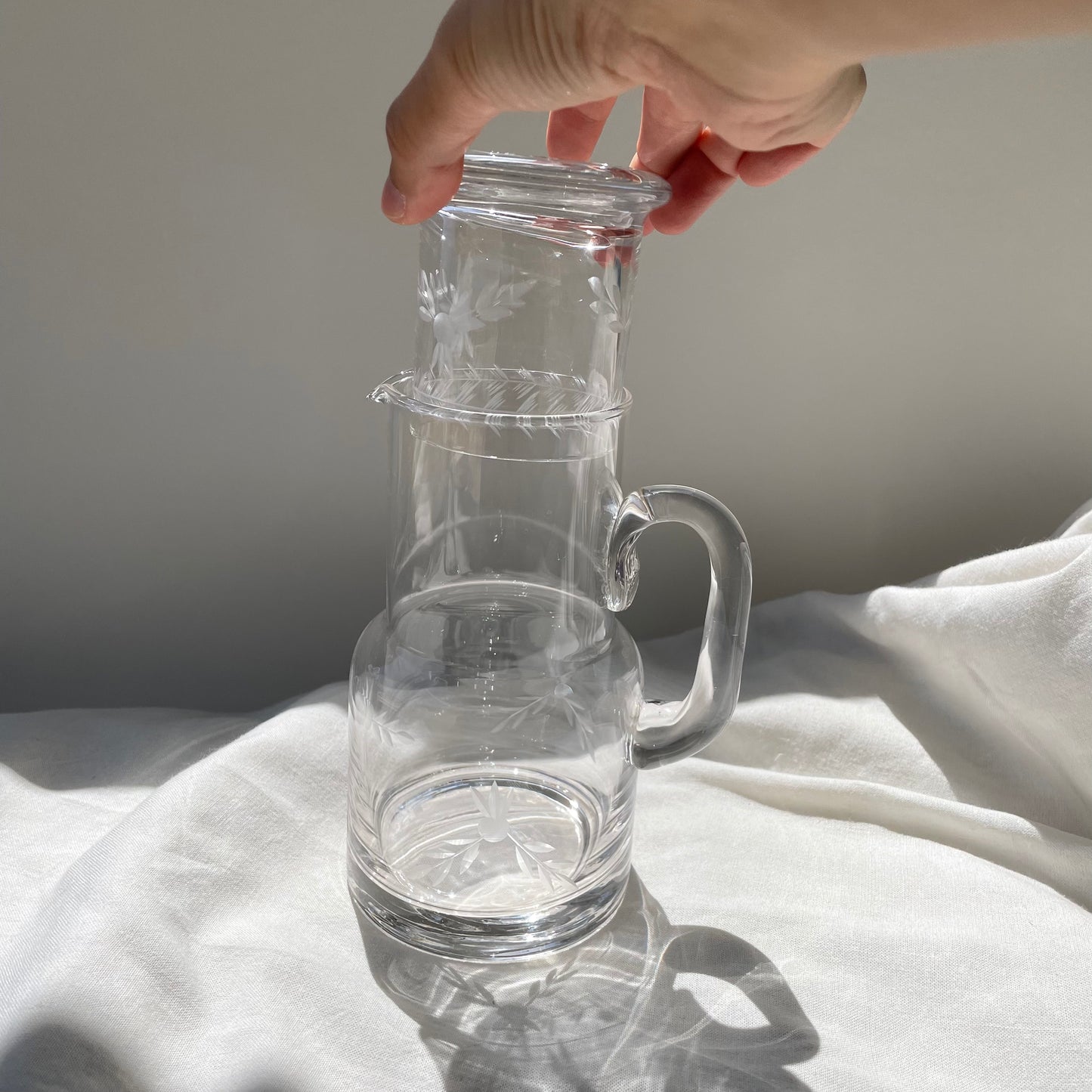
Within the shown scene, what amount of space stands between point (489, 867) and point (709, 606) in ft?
0.55

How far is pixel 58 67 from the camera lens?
74 cm

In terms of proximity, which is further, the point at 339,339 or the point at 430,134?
the point at 339,339

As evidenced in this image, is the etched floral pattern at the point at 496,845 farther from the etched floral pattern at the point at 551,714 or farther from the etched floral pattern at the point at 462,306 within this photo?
the etched floral pattern at the point at 462,306

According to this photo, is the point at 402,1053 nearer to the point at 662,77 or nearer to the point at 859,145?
the point at 662,77

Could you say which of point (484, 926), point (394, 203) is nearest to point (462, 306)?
point (394, 203)

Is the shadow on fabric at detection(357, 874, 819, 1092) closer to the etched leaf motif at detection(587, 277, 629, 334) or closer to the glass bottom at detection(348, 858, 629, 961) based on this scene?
the glass bottom at detection(348, 858, 629, 961)

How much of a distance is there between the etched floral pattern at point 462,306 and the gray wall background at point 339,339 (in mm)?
300

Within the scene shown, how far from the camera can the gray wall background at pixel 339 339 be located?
764 millimetres

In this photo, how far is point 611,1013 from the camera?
0.54 m

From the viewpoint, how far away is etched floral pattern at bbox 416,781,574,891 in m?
0.58

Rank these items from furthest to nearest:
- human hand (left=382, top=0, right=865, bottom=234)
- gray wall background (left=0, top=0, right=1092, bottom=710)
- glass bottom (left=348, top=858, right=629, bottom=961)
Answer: gray wall background (left=0, top=0, right=1092, bottom=710)
glass bottom (left=348, top=858, right=629, bottom=961)
human hand (left=382, top=0, right=865, bottom=234)

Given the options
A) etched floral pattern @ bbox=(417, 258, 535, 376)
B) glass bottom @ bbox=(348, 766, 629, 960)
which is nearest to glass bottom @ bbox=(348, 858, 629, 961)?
glass bottom @ bbox=(348, 766, 629, 960)

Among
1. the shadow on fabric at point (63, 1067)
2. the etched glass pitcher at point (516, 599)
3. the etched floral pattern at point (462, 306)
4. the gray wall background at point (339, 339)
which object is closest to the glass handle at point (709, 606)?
the etched glass pitcher at point (516, 599)

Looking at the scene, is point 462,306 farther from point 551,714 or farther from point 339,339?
point 339,339
